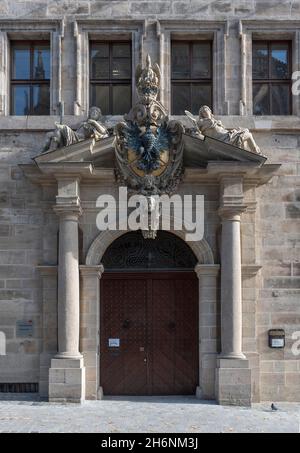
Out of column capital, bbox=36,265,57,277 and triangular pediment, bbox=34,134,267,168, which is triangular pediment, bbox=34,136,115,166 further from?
column capital, bbox=36,265,57,277

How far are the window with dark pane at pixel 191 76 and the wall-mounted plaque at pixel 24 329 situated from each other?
4.94 m

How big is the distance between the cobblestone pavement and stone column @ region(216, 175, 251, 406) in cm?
38

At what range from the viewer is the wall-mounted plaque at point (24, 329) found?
1443 centimetres

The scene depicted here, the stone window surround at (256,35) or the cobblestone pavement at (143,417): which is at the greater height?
the stone window surround at (256,35)

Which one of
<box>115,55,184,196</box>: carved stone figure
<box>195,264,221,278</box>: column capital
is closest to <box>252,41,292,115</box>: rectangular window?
<box>115,55,184,196</box>: carved stone figure

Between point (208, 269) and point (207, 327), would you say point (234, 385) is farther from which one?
point (208, 269)

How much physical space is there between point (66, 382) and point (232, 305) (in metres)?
3.25

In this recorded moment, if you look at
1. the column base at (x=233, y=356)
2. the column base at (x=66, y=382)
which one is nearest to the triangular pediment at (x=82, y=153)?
the column base at (x=66, y=382)

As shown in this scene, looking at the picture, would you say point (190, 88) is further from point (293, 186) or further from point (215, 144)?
point (293, 186)

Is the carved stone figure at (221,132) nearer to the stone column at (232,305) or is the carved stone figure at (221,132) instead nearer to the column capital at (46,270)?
the stone column at (232,305)

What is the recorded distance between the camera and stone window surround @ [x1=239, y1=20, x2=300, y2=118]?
14977 mm

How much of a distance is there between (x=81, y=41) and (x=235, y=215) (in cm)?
455

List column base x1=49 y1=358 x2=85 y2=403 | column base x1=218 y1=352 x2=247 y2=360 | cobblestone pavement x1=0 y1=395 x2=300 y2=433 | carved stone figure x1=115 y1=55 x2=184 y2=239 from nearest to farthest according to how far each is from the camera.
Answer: cobblestone pavement x1=0 y1=395 x2=300 y2=433, column base x1=49 y1=358 x2=85 y2=403, column base x1=218 y1=352 x2=247 y2=360, carved stone figure x1=115 y1=55 x2=184 y2=239
